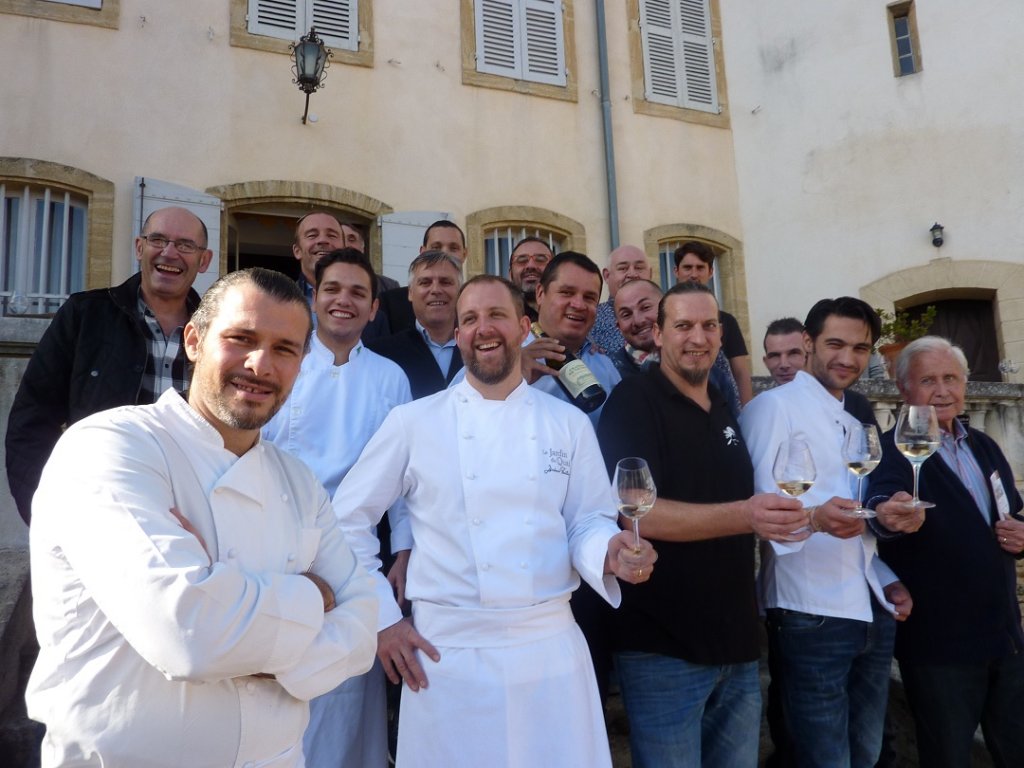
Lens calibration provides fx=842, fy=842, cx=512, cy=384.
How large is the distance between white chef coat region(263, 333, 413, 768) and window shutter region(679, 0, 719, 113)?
8.83 metres

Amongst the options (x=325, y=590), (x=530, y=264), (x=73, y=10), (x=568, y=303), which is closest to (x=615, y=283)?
(x=530, y=264)

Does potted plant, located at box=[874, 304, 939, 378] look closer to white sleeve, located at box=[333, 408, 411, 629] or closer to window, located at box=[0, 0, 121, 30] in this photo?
white sleeve, located at box=[333, 408, 411, 629]

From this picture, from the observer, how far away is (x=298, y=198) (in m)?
8.66

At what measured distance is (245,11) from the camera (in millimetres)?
8734

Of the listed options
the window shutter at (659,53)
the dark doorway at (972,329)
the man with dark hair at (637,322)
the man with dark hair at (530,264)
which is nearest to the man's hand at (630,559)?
the man with dark hair at (637,322)

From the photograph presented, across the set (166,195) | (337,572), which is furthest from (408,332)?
(166,195)

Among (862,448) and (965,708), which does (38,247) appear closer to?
(862,448)

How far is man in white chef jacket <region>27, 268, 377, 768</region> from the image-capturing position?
57.3 inches

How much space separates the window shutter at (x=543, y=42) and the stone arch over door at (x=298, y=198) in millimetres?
2668

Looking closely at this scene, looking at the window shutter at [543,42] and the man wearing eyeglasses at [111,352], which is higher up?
the window shutter at [543,42]

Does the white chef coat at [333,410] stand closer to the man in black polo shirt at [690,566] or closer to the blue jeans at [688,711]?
the man in black polo shirt at [690,566]

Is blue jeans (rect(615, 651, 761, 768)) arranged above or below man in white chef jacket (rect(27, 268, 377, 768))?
below

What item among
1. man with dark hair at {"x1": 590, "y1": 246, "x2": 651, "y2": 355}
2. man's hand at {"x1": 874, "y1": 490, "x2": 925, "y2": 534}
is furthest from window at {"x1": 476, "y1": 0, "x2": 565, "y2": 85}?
man's hand at {"x1": 874, "y1": 490, "x2": 925, "y2": 534}

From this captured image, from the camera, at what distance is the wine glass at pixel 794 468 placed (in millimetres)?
2473
